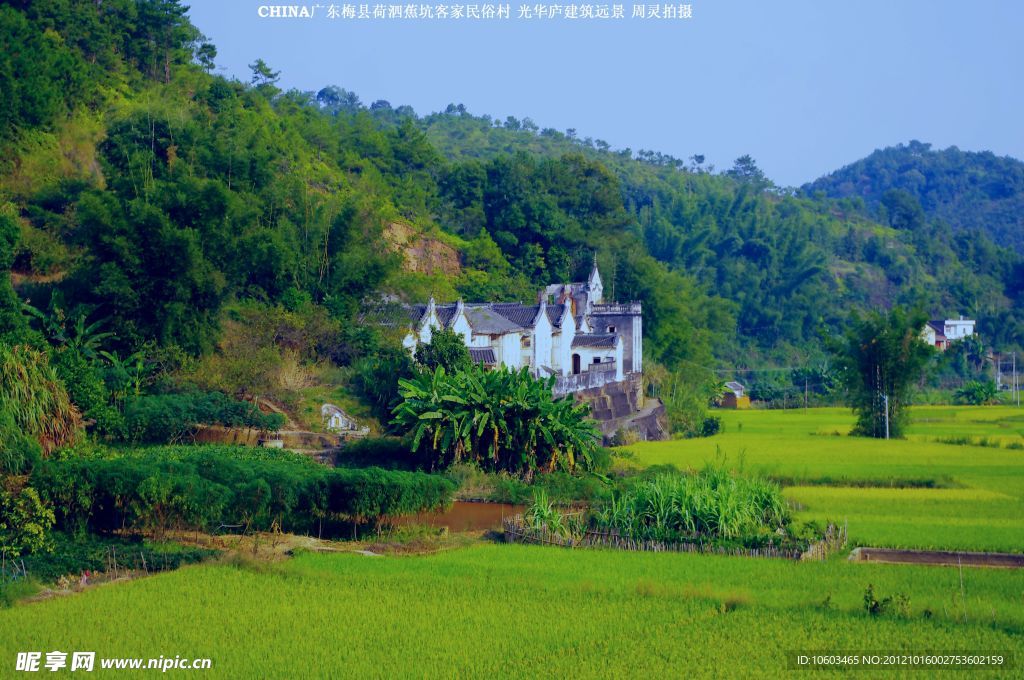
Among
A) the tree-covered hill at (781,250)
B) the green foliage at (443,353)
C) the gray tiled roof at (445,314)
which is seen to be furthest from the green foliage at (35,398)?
the tree-covered hill at (781,250)

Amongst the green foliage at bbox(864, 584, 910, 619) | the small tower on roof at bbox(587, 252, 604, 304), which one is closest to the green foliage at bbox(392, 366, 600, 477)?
the green foliage at bbox(864, 584, 910, 619)

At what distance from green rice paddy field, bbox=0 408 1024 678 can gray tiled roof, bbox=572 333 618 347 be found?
67.1 feet

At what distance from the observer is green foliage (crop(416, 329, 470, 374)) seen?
2808cm

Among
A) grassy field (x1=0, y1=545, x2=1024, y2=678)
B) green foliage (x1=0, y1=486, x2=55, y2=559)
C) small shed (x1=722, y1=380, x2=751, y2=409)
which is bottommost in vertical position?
grassy field (x1=0, y1=545, x2=1024, y2=678)

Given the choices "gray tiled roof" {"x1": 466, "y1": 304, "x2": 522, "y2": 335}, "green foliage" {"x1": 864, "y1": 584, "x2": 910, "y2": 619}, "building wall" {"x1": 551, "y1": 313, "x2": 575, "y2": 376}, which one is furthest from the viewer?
"building wall" {"x1": 551, "y1": 313, "x2": 575, "y2": 376}

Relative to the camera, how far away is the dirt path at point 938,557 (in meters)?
15.0

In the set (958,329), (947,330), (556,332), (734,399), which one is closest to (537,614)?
(556,332)

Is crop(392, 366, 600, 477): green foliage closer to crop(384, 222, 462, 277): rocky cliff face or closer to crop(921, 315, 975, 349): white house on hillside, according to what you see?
crop(384, 222, 462, 277): rocky cliff face

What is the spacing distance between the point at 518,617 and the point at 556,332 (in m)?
25.2

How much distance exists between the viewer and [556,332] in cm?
3716

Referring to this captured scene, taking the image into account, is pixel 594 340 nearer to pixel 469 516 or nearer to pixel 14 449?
pixel 469 516

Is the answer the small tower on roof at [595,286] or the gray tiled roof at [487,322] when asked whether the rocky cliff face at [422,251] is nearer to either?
the small tower on roof at [595,286]

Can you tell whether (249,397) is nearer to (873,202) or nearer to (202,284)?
(202,284)

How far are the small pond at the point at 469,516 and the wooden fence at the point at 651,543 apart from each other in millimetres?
1495
